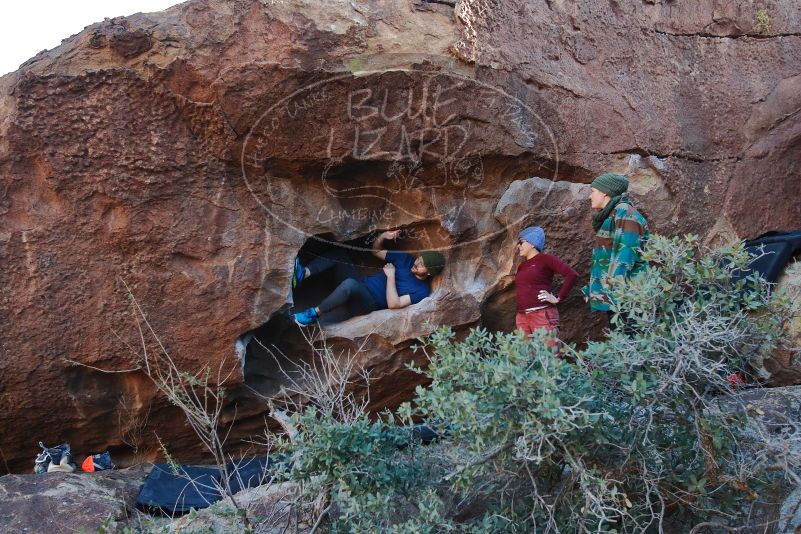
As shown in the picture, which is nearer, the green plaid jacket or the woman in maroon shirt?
the green plaid jacket

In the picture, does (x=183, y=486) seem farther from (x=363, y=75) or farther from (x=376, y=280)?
(x=363, y=75)

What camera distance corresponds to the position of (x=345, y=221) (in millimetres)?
4082

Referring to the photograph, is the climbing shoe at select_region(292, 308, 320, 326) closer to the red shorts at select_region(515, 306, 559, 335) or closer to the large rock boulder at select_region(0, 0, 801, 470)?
the large rock boulder at select_region(0, 0, 801, 470)

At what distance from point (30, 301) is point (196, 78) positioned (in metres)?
1.23

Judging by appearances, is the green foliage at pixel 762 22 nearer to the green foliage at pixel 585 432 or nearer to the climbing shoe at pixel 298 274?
the green foliage at pixel 585 432

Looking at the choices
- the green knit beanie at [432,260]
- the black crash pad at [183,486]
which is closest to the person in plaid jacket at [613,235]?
the green knit beanie at [432,260]

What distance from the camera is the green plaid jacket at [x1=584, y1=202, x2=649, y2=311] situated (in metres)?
3.57

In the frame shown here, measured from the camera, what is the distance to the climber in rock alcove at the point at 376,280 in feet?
13.3

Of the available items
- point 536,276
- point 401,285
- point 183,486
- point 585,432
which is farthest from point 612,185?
point 183,486

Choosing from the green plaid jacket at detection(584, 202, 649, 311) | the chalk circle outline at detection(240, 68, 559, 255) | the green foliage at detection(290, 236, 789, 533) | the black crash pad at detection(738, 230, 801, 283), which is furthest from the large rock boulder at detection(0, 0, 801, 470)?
the green foliage at detection(290, 236, 789, 533)

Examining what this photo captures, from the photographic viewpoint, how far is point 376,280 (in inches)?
165

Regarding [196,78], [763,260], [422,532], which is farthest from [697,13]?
[422,532]

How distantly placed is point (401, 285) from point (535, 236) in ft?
2.41

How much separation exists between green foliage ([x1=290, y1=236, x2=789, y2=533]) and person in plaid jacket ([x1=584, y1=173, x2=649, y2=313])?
635 mm
